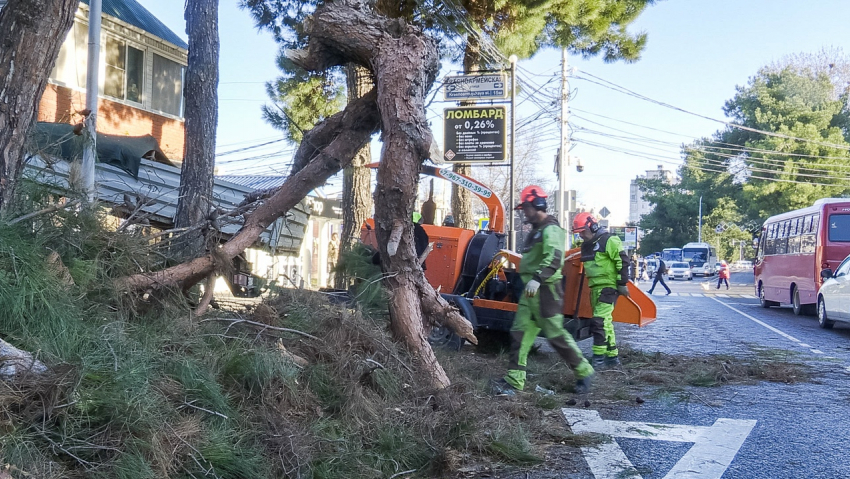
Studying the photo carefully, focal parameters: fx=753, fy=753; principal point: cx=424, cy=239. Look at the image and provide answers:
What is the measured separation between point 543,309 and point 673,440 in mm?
1821

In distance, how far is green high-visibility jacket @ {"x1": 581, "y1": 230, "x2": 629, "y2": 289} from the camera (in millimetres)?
8516

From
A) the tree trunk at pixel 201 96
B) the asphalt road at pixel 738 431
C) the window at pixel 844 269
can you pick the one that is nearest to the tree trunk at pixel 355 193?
the tree trunk at pixel 201 96

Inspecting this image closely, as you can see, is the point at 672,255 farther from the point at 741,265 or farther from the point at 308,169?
the point at 308,169

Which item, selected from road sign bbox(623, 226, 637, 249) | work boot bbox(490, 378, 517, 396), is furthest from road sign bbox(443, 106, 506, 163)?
road sign bbox(623, 226, 637, 249)

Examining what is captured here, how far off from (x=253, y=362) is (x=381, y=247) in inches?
80.2

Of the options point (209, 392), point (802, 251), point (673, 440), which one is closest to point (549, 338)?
point (673, 440)

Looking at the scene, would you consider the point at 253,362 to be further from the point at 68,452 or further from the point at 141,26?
the point at 141,26

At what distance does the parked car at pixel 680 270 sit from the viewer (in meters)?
51.1

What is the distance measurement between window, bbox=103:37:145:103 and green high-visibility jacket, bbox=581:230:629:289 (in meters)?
11.7

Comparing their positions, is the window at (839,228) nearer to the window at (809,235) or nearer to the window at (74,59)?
the window at (809,235)

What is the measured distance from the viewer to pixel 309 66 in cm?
656

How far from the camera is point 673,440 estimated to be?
530 cm

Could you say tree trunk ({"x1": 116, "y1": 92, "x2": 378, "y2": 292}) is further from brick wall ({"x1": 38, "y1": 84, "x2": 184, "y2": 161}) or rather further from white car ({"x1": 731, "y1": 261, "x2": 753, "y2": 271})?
white car ({"x1": 731, "y1": 261, "x2": 753, "y2": 271})

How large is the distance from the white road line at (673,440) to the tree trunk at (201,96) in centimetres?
517
